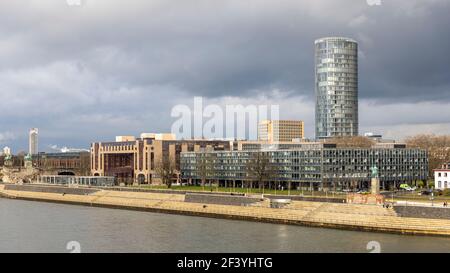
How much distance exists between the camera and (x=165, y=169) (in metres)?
110

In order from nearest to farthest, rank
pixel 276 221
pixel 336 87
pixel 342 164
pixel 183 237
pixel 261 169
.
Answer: pixel 183 237 < pixel 276 221 < pixel 342 164 < pixel 261 169 < pixel 336 87

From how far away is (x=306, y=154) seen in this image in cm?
9088

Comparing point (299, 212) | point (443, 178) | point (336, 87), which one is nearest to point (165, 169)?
point (443, 178)

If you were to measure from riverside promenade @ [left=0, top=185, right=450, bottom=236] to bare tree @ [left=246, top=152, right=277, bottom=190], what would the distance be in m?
15.4

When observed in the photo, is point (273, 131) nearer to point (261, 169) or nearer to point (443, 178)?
point (261, 169)

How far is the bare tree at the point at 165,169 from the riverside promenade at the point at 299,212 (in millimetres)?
11562

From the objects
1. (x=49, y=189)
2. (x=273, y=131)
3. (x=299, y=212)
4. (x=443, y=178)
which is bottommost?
(x=299, y=212)

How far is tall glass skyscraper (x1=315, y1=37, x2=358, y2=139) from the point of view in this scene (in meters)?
173

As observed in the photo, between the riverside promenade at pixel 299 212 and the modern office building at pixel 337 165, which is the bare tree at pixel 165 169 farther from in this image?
the riverside promenade at pixel 299 212

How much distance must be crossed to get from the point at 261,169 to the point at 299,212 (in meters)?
29.3

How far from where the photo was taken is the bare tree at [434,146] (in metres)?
117

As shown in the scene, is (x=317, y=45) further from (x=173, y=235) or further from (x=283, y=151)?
(x=173, y=235)

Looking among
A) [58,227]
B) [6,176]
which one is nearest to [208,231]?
[58,227]

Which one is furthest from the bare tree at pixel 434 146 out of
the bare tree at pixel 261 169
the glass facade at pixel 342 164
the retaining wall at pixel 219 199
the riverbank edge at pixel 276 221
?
the riverbank edge at pixel 276 221
